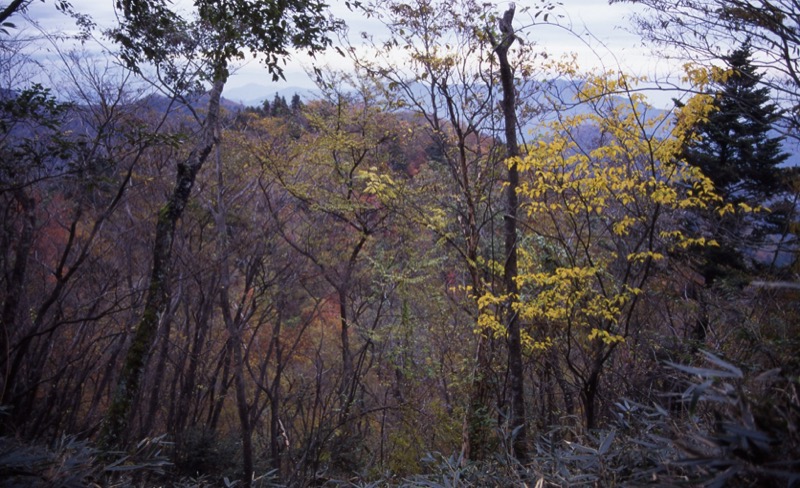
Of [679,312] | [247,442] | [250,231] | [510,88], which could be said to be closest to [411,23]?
[510,88]

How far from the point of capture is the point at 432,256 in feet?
42.3

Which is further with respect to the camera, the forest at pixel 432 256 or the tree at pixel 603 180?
the tree at pixel 603 180

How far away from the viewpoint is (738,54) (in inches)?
212

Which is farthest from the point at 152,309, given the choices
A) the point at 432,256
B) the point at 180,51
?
the point at 432,256

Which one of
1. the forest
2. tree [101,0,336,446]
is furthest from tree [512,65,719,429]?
tree [101,0,336,446]

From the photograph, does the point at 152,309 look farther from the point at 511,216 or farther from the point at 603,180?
the point at 603,180

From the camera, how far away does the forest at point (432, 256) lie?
2.68 metres

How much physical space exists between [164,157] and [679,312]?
36.1ft

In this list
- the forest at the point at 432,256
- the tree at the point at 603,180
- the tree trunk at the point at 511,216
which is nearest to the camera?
the forest at the point at 432,256

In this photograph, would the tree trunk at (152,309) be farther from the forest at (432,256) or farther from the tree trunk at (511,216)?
the tree trunk at (511,216)

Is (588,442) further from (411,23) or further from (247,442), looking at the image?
(247,442)

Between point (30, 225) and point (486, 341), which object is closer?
point (30, 225)

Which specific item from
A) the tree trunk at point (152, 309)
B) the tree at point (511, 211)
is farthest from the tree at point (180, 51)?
the tree at point (511, 211)

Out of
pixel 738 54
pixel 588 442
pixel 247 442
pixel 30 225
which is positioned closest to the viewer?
pixel 588 442
